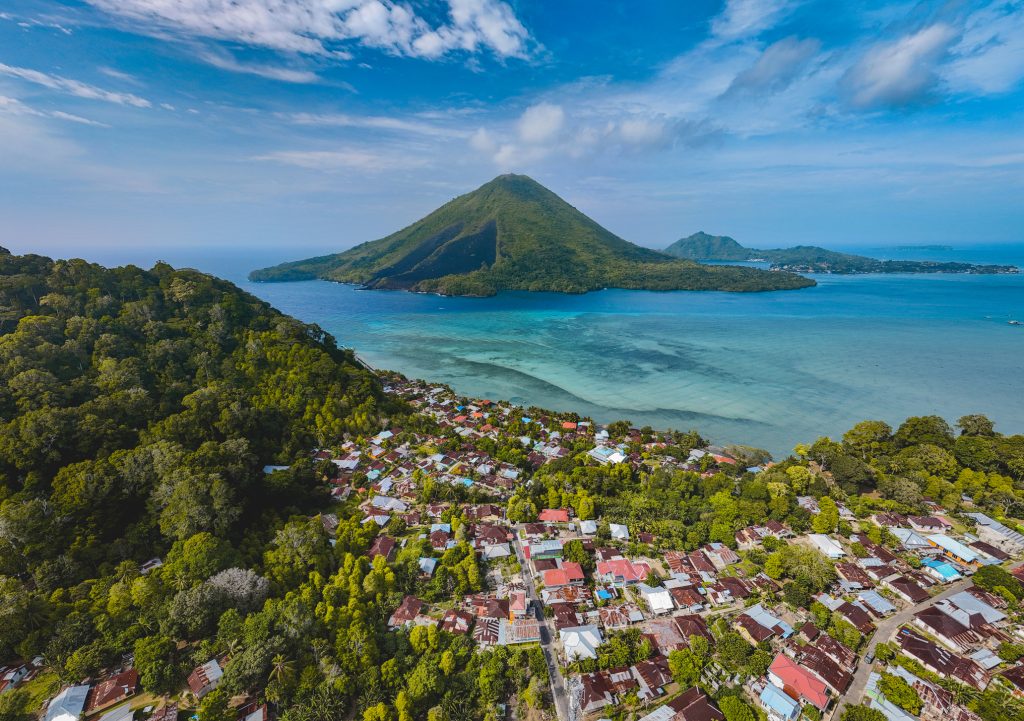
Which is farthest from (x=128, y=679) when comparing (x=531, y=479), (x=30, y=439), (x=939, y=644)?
(x=939, y=644)

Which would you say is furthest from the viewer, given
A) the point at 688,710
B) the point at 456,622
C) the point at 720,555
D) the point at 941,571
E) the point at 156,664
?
the point at 720,555

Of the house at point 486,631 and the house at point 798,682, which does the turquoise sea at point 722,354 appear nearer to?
the house at point 798,682

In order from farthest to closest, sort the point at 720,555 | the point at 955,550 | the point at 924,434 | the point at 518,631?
the point at 924,434 → the point at 720,555 → the point at 955,550 → the point at 518,631

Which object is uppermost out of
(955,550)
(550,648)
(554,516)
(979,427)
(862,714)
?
(979,427)

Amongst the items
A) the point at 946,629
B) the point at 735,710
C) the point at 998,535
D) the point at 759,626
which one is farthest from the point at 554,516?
the point at 998,535

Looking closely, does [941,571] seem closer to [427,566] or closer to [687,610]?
[687,610]

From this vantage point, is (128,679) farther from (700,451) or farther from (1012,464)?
(1012,464)
